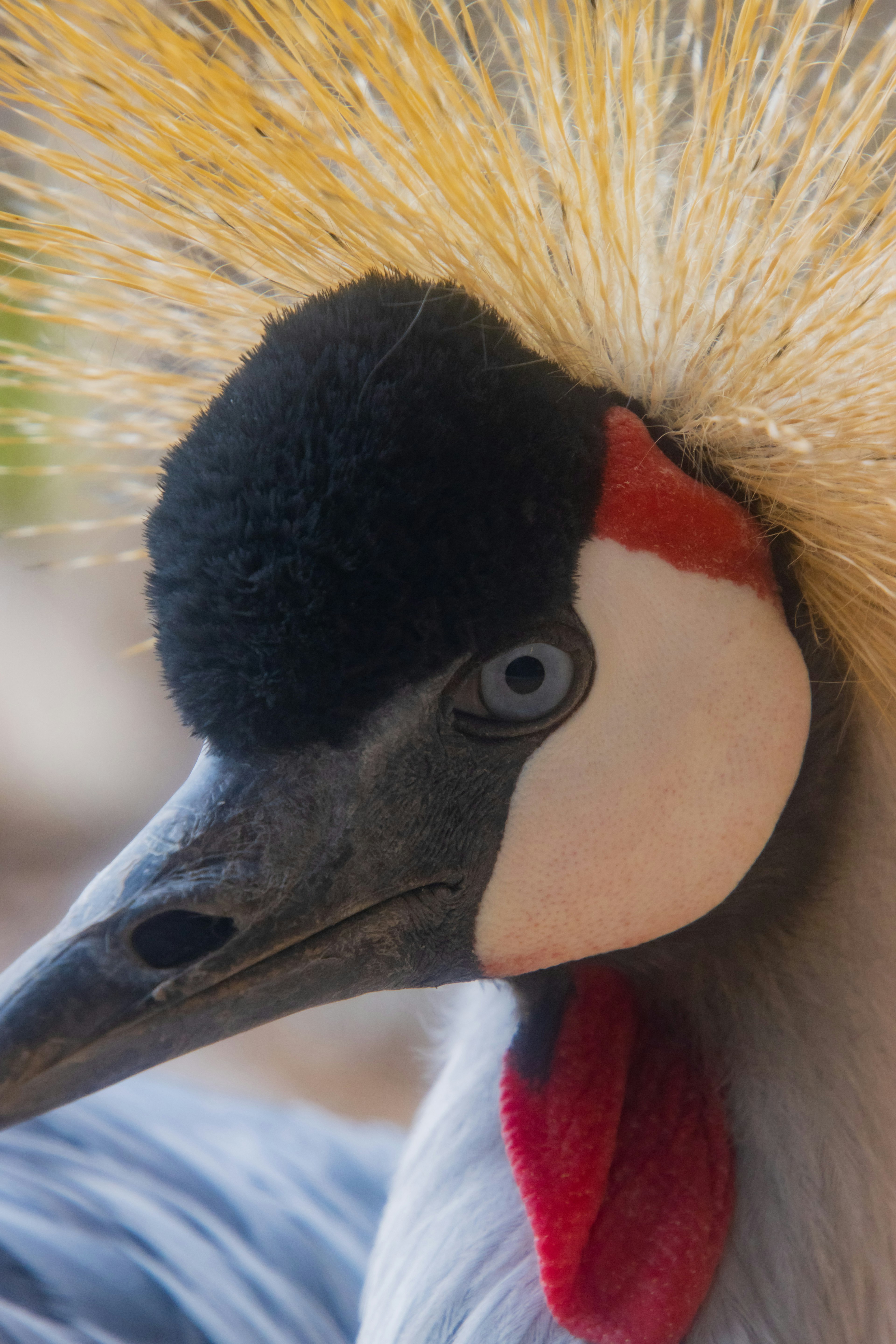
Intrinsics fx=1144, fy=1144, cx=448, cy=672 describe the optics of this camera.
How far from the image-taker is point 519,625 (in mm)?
528

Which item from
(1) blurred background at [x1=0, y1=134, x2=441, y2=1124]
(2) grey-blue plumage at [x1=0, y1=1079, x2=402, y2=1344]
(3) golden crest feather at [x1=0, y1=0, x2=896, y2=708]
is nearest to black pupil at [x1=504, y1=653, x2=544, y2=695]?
(3) golden crest feather at [x1=0, y1=0, x2=896, y2=708]

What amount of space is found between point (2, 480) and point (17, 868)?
808mm

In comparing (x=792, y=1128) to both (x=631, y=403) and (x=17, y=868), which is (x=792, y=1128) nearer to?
(x=631, y=403)

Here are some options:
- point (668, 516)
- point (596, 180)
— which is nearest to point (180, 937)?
point (668, 516)

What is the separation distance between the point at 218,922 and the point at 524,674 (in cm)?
18

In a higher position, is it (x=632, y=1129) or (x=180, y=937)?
(x=180, y=937)

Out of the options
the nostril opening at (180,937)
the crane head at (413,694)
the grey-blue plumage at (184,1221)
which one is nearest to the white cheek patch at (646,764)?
the crane head at (413,694)

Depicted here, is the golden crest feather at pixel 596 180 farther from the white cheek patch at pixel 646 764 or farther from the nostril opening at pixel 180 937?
the nostril opening at pixel 180 937

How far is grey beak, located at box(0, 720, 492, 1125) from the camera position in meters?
0.51

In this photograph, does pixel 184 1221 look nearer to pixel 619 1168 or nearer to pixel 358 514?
pixel 619 1168

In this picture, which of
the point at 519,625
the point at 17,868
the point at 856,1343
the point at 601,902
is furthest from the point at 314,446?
the point at 17,868

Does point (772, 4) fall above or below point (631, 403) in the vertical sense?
above

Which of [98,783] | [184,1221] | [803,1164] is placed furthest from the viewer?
[98,783]

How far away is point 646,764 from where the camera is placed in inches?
21.9
